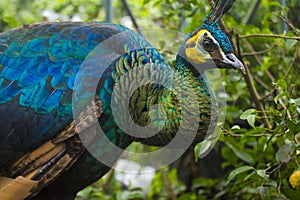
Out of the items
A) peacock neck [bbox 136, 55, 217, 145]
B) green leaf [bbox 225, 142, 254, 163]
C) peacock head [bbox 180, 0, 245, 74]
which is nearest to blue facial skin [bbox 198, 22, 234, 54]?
peacock head [bbox 180, 0, 245, 74]

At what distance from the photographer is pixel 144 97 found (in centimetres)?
170

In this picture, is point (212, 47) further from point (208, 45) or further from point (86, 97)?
point (86, 97)

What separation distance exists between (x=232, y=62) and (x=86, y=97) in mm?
451

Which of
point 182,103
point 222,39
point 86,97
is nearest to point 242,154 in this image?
point 182,103

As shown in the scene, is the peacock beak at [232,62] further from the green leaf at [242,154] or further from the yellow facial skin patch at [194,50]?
the green leaf at [242,154]

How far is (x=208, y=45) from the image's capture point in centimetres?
163

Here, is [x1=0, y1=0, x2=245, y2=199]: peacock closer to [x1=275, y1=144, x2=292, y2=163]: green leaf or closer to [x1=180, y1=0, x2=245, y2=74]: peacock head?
[x1=180, y1=0, x2=245, y2=74]: peacock head

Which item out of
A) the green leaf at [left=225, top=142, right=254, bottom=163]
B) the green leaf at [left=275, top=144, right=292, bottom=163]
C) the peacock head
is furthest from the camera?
the green leaf at [left=225, top=142, right=254, bottom=163]

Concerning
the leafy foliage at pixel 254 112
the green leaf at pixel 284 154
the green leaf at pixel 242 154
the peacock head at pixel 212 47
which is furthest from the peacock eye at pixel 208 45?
the green leaf at pixel 242 154

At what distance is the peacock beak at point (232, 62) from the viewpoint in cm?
157

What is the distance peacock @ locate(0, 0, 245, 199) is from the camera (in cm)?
156

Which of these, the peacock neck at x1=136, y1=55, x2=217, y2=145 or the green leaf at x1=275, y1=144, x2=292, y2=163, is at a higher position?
the peacock neck at x1=136, y1=55, x2=217, y2=145

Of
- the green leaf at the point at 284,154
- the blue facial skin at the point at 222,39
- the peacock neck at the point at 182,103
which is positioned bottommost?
the green leaf at the point at 284,154

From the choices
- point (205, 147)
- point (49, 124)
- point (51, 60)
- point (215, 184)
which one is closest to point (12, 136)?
point (49, 124)
